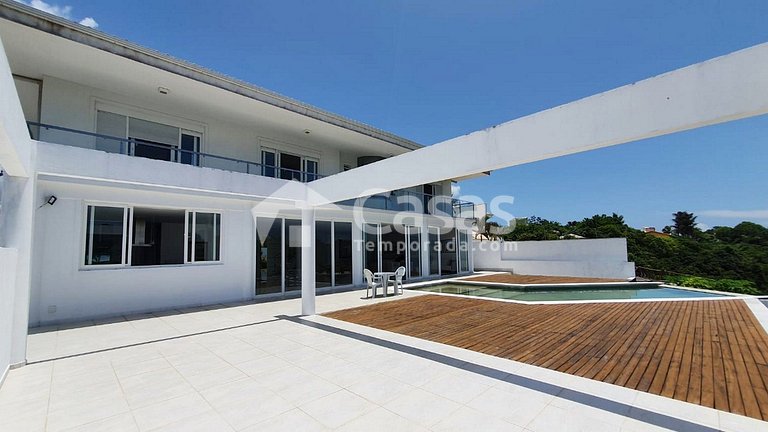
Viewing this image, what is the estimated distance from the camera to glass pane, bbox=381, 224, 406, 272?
16516 mm

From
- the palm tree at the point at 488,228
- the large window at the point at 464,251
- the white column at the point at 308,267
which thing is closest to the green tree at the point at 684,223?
the palm tree at the point at 488,228

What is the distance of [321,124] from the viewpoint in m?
12.7

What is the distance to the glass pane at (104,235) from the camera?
8.81m

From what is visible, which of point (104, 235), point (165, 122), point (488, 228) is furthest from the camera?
point (488, 228)

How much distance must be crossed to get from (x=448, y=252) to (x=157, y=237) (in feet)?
50.0

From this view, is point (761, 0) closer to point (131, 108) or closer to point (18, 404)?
point (18, 404)

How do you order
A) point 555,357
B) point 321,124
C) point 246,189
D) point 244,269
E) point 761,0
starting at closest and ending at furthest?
point 555,357 < point 761,0 < point 246,189 < point 244,269 < point 321,124

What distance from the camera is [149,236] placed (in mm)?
9836

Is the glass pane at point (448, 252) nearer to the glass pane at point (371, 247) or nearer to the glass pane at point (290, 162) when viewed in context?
the glass pane at point (371, 247)

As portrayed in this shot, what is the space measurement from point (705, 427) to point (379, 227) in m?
13.5

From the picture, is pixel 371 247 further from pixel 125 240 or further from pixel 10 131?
pixel 10 131

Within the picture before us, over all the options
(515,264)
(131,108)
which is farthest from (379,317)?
(515,264)

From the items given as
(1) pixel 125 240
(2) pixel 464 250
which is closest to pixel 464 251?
(2) pixel 464 250

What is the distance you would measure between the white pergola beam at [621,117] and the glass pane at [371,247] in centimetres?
989
